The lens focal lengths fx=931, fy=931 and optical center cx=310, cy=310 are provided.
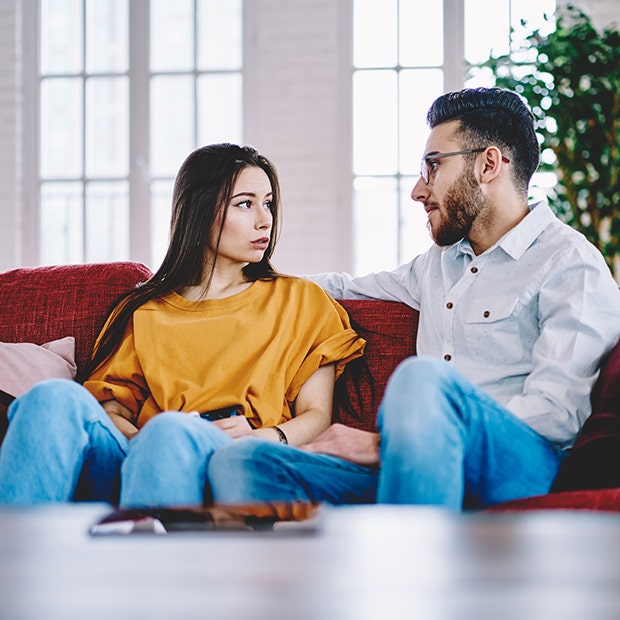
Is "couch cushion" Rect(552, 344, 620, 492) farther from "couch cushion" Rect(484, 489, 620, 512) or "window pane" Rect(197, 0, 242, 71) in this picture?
"window pane" Rect(197, 0, 242, 71)

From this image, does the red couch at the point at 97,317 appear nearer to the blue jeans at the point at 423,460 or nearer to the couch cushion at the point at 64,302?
the couch cushion at the point at 64,302

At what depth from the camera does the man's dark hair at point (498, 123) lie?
7.14ft

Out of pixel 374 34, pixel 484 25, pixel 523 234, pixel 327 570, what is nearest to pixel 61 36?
pixel 374 34

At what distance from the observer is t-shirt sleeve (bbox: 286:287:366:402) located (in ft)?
6.82

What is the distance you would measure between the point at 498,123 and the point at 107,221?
300cm

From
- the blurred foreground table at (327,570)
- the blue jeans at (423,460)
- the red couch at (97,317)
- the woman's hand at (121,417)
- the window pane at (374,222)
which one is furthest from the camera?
the window pane at (374,222)

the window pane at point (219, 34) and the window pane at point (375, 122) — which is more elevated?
the window pane at point (219, 34)

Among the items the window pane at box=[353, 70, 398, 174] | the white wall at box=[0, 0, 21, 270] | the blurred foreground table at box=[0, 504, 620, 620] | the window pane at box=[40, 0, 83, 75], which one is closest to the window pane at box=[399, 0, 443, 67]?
the window pane at box=[353, 70, 398, 174]

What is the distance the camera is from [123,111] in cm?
480

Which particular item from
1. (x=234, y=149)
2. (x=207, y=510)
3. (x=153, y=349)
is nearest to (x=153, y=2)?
(x=234, y=149)

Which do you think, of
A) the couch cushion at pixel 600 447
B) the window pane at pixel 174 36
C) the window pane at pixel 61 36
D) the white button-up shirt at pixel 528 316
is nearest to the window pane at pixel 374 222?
the window pane at pixel 174 36

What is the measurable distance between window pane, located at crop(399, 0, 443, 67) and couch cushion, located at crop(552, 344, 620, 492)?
3.18m

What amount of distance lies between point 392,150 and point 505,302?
282 cm

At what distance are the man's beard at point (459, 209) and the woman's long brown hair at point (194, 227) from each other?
41cm
